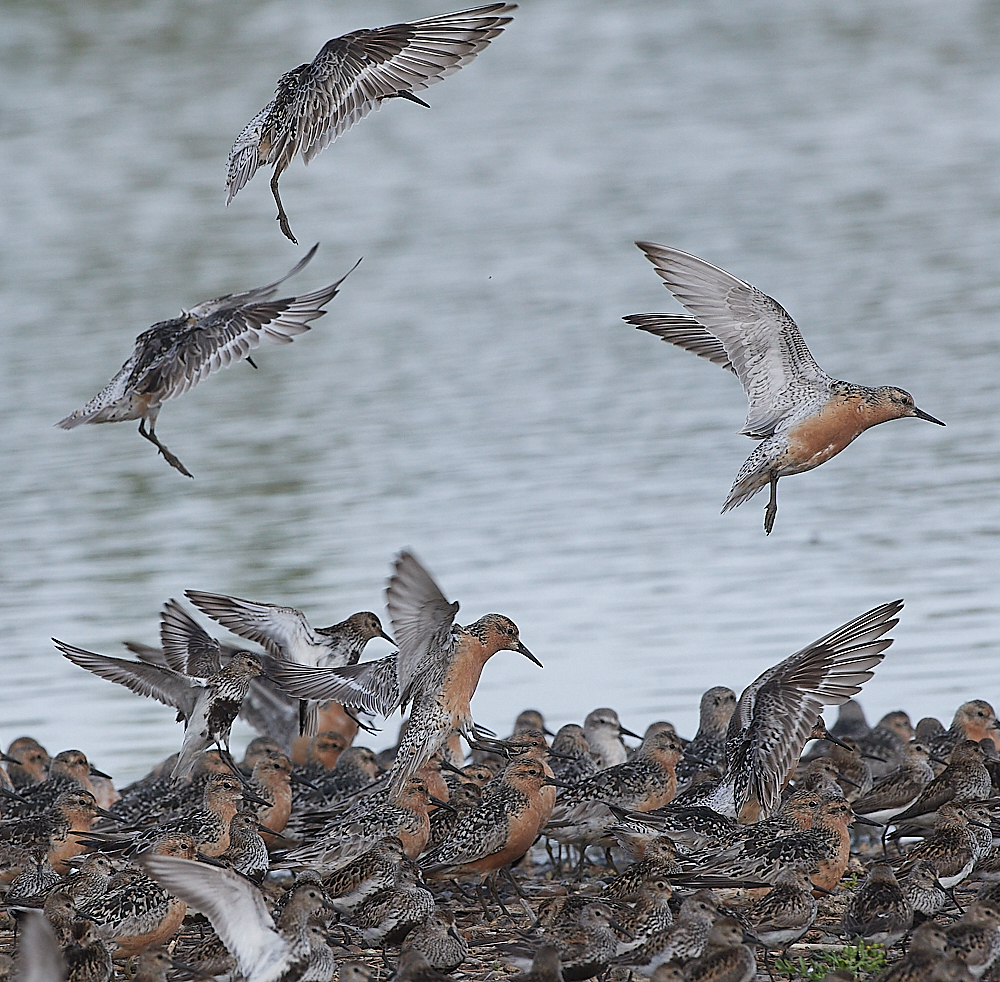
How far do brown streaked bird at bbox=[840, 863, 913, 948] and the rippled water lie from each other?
3824 millimetres

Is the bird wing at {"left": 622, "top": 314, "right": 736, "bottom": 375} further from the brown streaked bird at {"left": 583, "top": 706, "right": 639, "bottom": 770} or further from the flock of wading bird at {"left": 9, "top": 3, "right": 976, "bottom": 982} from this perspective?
the brown streaked bird at {"left": 583, "top": 706, "right": 639, "bottom": 770}

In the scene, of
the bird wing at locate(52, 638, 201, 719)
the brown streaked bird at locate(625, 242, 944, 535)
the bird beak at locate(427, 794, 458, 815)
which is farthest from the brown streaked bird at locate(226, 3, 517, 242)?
the bird beak at locate(427, 794, 458, 815)

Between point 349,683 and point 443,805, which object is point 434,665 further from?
point 349,683

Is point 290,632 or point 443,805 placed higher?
point 290,632

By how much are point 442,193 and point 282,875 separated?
67.3 ft

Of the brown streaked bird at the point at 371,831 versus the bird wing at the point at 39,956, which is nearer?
the bird wing at the point at 39,956

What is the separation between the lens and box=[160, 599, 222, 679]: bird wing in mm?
10789

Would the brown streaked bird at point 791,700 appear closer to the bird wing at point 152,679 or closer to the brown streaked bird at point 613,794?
the brown streaked bird at point 613,794

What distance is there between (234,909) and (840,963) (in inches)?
96.3

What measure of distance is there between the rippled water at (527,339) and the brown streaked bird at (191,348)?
111 inches

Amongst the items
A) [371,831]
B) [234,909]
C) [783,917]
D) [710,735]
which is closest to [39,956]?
[234,909]

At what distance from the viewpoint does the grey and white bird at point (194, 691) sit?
10078 millimetres

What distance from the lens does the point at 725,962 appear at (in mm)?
7254

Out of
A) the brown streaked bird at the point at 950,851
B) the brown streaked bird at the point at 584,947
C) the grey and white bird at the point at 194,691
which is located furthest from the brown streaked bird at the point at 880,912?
the grey and white bird at the point at 194,691
